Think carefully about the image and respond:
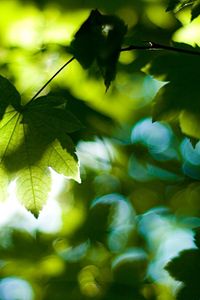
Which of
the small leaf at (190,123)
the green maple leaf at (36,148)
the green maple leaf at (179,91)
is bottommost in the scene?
the small leaf at (190,123)

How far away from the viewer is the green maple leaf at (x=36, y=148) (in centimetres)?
151

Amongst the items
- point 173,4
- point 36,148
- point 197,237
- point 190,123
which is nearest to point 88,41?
point 173,4

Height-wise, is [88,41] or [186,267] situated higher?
[88,41]

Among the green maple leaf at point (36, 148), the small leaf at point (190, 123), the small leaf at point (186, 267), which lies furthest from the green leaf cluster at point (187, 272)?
the green maple leaf at point (36, 148)

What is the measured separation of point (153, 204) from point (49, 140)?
6.36ft

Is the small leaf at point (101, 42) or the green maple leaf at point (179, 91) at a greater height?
the small leaf at point (101, 42)

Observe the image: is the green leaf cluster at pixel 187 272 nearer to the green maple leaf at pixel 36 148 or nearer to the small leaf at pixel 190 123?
the small leaf at pixel 190 123

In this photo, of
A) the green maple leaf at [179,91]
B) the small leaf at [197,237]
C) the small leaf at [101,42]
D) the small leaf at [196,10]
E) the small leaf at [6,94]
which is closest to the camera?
the small leaf at [101,42]

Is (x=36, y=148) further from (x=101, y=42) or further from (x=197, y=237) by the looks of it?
(x=197, y=237)

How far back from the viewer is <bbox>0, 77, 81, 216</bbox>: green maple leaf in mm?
1512

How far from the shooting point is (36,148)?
1584mm

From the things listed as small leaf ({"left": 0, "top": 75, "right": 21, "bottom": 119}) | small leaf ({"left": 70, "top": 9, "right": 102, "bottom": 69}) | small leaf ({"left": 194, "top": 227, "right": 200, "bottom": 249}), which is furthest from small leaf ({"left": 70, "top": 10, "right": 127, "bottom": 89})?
small leaf ({"left": 194, "top": 227, "right": 200, "bottom": 249})

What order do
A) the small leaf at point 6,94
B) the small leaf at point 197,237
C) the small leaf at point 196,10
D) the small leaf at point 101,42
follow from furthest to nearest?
the small leaf at point 197,237 → the small leaf at point 6,94 → the small leaf at point 196,10 → the small leaf at point 101,42

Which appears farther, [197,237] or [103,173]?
[103,173]
